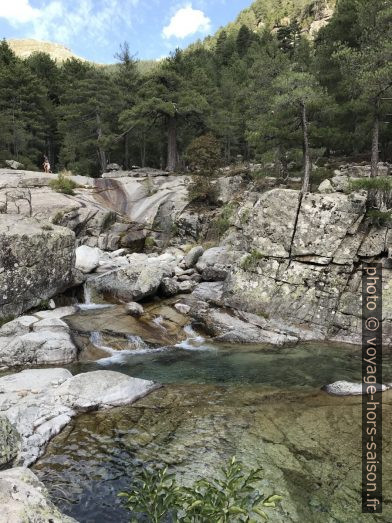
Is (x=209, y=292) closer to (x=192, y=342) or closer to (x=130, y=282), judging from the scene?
(x=130, y=282)

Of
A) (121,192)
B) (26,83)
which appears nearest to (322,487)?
(121,192)

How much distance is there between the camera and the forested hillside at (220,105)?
70.3ft

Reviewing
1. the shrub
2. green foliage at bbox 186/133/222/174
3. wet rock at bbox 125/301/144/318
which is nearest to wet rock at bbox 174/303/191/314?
wet rock at bbox 125/301/144/318

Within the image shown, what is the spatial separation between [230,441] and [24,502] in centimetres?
531

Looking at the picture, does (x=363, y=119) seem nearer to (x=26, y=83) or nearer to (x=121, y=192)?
(x=121, y=192)

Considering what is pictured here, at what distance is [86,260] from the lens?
2114 cm

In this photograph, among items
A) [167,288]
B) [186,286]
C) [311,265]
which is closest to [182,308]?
[167,288]

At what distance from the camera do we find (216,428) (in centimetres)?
846

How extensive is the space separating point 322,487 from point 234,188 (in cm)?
2805

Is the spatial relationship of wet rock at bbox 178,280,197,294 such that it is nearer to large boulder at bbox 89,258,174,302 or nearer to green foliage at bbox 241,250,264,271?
large boulder at bbox 89,258,174,302

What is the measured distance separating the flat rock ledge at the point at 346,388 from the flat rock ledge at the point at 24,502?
854 cm

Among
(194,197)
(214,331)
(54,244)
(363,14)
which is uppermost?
(363,14)

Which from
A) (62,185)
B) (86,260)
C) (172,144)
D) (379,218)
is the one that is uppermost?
(172,144)

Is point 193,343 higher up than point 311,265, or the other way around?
point 311,265
